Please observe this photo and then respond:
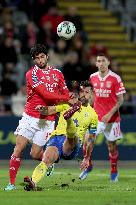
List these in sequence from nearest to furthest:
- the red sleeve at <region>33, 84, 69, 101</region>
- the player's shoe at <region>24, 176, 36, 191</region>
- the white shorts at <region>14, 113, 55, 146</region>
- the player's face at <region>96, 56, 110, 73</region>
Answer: the player's shoe at <region>24, 176, 36, 191</region>
the red sleeve at <region>33, 84, 69, 101</region>
the white shorts at <region>14, 113, 55, 146</region>
the player's face at <region>96, 56, 110, 73</region>

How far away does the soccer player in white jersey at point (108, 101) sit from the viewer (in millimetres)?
17891

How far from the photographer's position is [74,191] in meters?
14.4

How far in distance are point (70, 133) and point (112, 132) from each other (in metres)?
3.53

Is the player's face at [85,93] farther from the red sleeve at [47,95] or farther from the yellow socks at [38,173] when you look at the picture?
the yellow socks at [38,173]

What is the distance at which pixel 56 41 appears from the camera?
2639 cm

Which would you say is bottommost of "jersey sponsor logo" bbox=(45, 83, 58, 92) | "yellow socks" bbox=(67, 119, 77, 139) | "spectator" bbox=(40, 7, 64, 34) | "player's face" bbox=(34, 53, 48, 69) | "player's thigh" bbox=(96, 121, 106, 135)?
"player's thigh" bbox=(96, 121, 106, 135)

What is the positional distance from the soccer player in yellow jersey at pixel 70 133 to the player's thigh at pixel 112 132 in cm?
68

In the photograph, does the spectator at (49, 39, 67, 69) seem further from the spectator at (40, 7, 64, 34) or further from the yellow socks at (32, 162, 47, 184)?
the yellow socks at (32, 162, 47, 184)

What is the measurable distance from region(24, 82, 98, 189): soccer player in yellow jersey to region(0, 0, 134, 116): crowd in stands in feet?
22.4

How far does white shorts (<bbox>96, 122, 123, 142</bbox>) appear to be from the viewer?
17.9m

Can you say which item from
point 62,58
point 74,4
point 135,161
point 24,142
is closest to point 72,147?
point 24,142

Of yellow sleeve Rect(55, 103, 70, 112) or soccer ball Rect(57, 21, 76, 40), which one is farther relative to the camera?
soccer ball Rect(57, 21, 76, 40)

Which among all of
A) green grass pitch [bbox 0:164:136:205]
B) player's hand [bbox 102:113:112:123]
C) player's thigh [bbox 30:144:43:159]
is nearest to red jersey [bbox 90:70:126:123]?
player's hand [bbox 102:113:112:123]

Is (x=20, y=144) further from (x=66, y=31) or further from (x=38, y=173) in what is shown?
(x=66, y=31)
